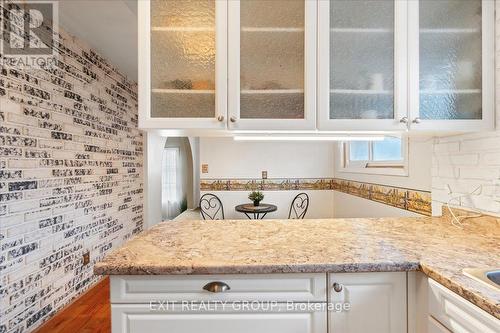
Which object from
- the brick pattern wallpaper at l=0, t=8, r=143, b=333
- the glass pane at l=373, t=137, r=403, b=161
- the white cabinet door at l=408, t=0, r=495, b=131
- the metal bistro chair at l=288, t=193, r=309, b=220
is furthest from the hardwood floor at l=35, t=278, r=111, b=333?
the glass pane at l=373, t=137, r=403, b=161

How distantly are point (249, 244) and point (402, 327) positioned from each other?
0.69 metres

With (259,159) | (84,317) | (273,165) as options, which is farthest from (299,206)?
(84,317)

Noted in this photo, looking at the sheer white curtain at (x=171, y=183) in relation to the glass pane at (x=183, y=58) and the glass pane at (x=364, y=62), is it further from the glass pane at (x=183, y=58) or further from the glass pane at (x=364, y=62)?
the glass pane at (x=364, y=62)

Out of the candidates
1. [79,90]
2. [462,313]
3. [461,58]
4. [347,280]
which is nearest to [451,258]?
[462,313]

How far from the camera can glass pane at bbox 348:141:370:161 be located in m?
3.10

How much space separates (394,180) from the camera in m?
2.40

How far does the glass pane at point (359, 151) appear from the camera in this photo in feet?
10.2

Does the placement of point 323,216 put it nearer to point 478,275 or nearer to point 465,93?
point 465,93

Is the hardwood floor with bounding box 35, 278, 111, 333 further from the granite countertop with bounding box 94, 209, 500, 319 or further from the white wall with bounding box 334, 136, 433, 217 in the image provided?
the white wall with bounding box 334, 136, 433, 217

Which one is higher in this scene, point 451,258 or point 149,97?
point 149,97

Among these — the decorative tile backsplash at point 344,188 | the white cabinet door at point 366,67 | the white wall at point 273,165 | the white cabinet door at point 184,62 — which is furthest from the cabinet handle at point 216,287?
the white wall at point 273,165

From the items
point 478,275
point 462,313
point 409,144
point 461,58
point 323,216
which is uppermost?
point 461,58

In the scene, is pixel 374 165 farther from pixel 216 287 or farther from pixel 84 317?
pixel 84 317

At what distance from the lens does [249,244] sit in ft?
3.94
